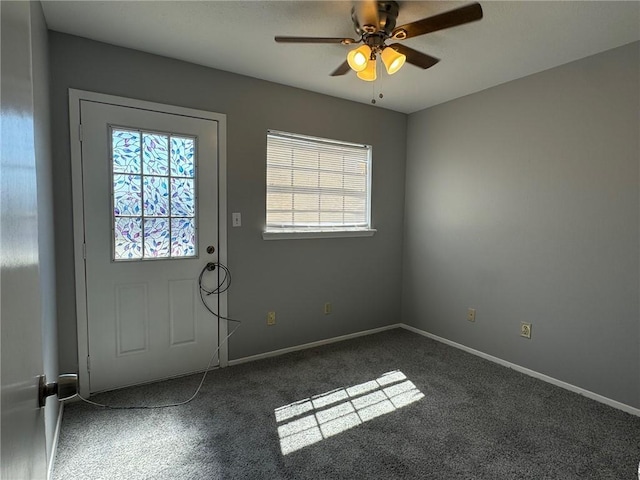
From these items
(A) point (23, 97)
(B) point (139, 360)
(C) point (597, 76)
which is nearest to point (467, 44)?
(C) point (597, 76)

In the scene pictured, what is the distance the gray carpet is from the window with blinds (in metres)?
1.36

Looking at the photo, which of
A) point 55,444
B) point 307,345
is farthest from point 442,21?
point 55,444

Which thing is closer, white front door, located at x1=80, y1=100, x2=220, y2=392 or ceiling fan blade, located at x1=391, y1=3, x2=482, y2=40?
ceiling fan blade, located at x1=391, y1=3, x2=482, y2=40

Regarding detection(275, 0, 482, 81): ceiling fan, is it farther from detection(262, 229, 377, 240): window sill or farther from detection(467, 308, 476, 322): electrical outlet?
detection(467, 308, 476, 322): electrical outlet

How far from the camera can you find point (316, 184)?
3.41 meters

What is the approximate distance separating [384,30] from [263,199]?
64.6 inches

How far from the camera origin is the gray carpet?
180 centimetres

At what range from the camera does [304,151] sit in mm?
3311

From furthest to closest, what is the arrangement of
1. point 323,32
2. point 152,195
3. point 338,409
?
point 152,195, point 338,409, point 323,32

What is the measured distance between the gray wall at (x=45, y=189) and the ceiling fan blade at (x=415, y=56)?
180 cm

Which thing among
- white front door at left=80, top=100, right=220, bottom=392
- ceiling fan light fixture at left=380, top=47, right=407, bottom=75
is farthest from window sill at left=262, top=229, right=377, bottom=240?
ceiling fan light fixture at left=380, top=47, right=407, bottom=75

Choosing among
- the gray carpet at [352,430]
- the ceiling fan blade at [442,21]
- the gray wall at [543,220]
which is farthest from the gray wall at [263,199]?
the ceiling fan blade at [442,21]

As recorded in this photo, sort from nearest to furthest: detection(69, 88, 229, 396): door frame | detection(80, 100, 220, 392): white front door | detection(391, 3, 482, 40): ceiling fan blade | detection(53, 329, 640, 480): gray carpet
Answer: detection(391, 3, 482, 40): ceiling fan blade
detection(53, 329, 640, 480): gray carpet
detection(69, 88, 229, 396): door frame
detection(80, 100, 220, 392): white front door

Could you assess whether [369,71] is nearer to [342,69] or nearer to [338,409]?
[342,69]
